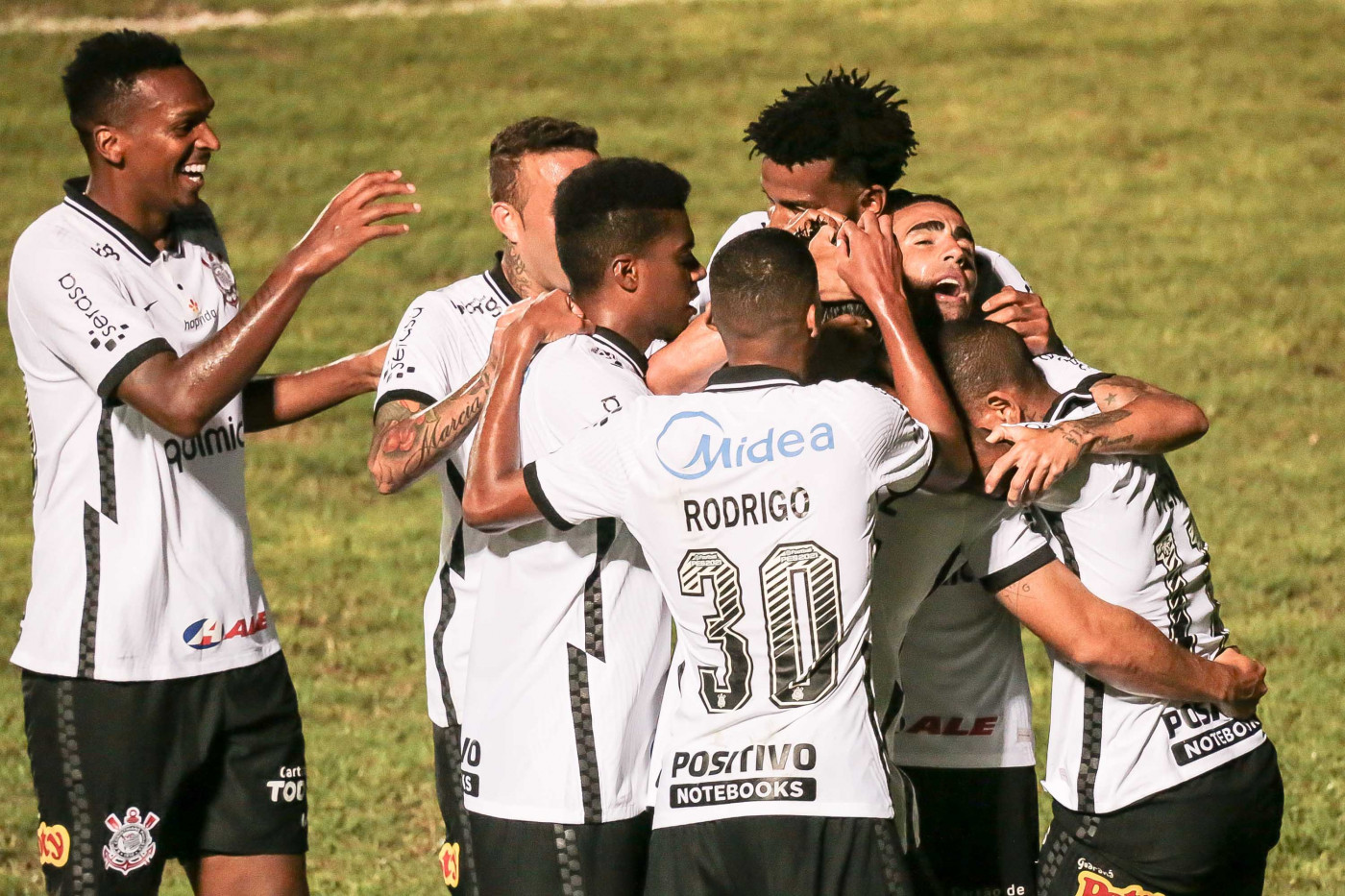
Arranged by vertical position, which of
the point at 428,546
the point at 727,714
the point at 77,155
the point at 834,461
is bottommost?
the point at 428,546

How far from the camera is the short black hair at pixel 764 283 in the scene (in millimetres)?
4039

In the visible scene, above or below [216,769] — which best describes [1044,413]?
above

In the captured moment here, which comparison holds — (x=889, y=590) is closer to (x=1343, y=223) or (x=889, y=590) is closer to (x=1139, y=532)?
(x=1139, y=532)

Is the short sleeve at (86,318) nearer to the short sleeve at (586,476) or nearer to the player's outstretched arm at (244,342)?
the player's outstretched arm at (244,342)

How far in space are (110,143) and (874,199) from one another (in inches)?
80.2

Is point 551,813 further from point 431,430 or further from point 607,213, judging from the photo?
point 607,213

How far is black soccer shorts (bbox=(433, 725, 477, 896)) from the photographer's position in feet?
15.7

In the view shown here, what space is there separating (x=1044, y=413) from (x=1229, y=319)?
1251cm

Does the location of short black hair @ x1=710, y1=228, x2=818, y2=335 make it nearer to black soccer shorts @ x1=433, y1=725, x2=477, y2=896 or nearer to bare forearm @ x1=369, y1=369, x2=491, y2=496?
bare forearm @ x1=369, y1=369, x2=491, y2=496

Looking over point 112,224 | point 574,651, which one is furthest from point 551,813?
point 112,224

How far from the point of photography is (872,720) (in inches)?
158

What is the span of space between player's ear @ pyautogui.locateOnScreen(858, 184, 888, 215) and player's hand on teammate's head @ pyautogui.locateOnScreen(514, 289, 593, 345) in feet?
2.88

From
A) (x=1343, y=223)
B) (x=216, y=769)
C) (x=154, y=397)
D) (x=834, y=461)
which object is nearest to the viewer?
(x=834, y=461)

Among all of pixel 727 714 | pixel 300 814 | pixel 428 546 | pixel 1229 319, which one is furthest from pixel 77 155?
pixel 727 714
